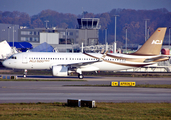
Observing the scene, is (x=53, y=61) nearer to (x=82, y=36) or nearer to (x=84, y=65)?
(x=84, y=65)

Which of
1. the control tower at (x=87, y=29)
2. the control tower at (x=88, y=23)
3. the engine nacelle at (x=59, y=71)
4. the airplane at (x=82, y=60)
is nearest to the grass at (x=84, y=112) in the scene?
the engine nacelle at (x=59, y=71)

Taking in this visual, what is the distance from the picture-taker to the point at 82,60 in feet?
140

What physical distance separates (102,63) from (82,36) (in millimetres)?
67751

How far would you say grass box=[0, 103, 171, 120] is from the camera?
1490 cm

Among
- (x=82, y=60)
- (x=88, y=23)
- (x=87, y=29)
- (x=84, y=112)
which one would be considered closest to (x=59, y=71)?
(x=82, y=60)

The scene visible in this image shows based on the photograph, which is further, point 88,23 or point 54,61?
point 88,23

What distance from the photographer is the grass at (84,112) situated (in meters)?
14.9

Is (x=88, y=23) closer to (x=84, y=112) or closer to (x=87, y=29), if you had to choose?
(x=87, y=29)

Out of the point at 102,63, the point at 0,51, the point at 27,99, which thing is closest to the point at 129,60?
the point at 102,63

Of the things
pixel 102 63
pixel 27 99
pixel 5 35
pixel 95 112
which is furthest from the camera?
pixel 5 35

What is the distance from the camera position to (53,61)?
41875mm

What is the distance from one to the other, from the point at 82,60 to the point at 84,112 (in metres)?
26.8

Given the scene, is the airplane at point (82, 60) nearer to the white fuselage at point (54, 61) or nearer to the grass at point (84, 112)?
the white fuselage at point (54, 61)

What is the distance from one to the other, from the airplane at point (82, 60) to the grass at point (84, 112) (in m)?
22.1
